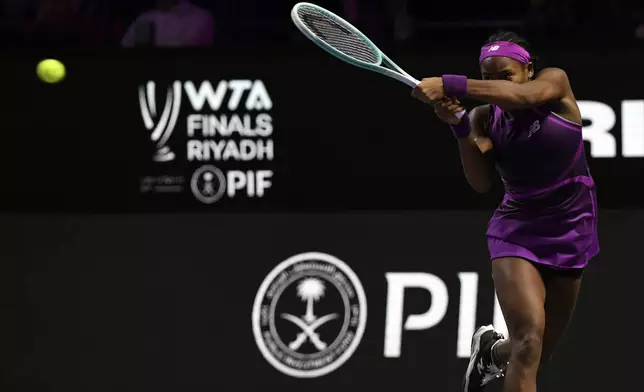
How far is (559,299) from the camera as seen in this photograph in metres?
5.09

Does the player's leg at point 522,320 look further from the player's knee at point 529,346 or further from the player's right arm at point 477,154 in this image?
the player's right arm at point 477,154

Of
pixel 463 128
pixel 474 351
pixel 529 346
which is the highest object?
pixel 463 128

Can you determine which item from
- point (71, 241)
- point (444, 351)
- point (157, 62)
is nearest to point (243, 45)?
point (157, 62)

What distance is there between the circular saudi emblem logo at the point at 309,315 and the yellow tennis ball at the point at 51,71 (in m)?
1.56

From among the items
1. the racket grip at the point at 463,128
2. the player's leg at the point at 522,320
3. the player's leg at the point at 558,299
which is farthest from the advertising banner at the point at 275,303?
the racket grip at the point at 463,128

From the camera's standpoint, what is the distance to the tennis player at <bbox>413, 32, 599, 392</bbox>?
4781 millimetres

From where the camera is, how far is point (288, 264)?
6.40 meters

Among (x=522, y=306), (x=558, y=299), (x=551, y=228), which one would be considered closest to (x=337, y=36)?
(x=551, y=228)

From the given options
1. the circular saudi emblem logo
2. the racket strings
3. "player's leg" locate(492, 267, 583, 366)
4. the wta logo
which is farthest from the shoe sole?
the wta logo

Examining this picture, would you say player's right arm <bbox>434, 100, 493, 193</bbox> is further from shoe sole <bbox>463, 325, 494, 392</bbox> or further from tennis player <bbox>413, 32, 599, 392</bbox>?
shoe sole <bbox>463, 325, 494, 392</bbox>

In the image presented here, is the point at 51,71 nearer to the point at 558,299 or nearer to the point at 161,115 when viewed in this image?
the point at 161,115

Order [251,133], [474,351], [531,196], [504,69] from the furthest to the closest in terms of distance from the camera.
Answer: [251,133], [474,351], [531,196], [504,69]

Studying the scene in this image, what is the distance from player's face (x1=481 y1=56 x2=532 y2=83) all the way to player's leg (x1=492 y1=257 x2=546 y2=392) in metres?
0.75

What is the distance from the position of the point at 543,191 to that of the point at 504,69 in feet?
1.80
